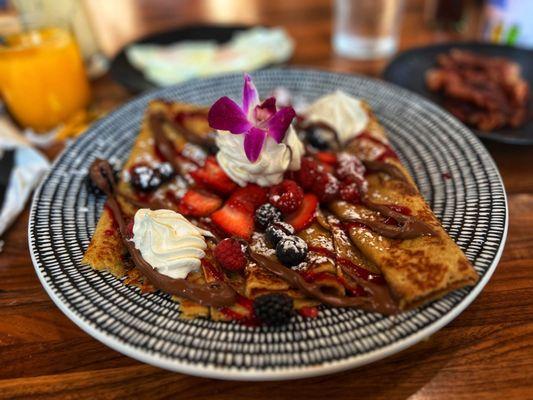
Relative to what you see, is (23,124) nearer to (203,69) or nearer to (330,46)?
(203,69)

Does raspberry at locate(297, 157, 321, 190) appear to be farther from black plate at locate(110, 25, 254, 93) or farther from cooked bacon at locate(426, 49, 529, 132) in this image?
black plate at locate(110, 25, 254, 93)

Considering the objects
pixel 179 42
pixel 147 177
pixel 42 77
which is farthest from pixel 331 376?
pixel 179 42

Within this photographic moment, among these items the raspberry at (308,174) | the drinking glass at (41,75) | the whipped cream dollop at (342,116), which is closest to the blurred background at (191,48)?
the drinking glass at (41,75)

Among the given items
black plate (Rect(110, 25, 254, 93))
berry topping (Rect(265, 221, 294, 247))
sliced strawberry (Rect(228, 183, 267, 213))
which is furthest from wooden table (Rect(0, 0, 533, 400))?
black plate (Rect(110, 25, 254, 93))

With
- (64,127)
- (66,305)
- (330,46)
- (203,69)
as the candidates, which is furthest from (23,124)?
(330,46)

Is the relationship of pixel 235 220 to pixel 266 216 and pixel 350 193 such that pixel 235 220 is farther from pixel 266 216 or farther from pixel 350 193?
pixel 350 193

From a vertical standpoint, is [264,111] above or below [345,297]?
above

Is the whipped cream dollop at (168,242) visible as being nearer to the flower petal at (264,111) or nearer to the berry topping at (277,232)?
the berry topping at (277,232)
